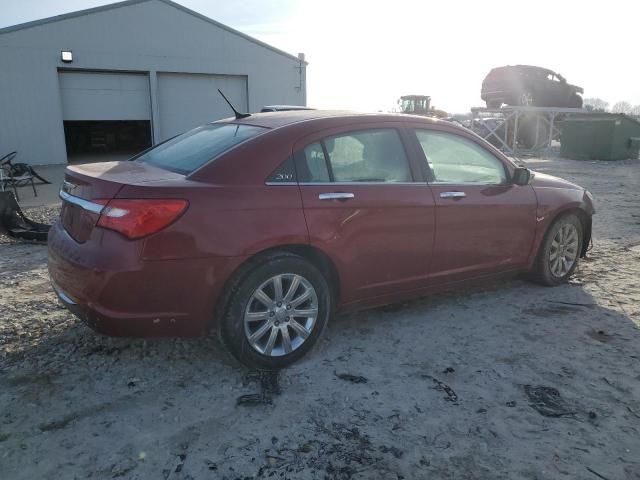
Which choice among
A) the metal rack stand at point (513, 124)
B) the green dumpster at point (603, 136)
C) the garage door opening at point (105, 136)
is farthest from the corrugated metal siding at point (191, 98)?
the green dumpster at point (603, 136)

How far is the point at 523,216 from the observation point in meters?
4.45

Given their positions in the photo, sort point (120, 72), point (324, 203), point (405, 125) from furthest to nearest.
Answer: point (120, 72) → point (405, 125) → point (324, 203)

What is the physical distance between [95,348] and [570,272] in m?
4.21

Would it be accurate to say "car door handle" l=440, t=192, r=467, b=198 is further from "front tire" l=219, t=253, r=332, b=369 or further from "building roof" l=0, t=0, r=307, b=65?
"building roof" l=0, t=0, r=307, b=65

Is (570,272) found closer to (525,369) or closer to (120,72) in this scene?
(525,369)

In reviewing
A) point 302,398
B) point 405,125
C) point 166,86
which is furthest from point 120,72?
point 302,398

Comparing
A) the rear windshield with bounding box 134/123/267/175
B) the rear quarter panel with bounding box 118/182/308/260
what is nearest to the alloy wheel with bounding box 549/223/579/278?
the rear quarter panel with bounding box 118/182/308/260

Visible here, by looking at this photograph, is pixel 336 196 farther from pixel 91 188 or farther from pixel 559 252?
pixel 559 252

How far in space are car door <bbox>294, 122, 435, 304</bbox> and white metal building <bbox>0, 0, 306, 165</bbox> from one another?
15161 mm

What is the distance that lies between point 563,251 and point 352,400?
2.98 metres

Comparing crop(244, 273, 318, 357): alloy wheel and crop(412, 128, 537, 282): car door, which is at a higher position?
crop(412, 128, 537, 282): car door

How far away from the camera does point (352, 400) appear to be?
2.98 m

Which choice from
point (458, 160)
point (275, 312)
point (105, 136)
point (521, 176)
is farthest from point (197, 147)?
point (105, 136)

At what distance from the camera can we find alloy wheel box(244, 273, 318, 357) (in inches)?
125
